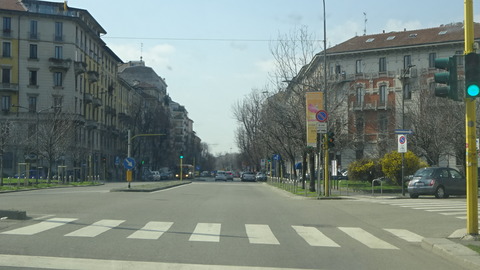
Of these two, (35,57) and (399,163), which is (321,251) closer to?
(399,163)

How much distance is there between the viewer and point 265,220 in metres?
16.3

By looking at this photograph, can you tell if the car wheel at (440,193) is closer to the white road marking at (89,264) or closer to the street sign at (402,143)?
the street sign at (402,143)

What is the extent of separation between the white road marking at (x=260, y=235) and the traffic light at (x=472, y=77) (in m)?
4.78

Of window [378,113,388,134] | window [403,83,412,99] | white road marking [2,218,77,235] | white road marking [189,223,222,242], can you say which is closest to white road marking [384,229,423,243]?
white road marking [189,223,222,242]

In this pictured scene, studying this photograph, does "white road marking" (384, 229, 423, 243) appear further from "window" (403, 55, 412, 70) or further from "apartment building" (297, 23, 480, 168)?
"window" (403, 55, 412, 70)

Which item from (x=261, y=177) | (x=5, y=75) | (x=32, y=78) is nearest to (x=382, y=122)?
(x=261, y=177)

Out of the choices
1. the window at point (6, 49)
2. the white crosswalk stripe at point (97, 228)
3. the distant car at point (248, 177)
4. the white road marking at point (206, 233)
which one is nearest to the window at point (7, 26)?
the window at point (6, 49)

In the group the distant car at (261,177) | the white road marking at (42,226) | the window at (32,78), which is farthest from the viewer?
the distant car at (261,177)

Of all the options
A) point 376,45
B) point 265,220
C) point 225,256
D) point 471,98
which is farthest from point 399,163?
point 376,45

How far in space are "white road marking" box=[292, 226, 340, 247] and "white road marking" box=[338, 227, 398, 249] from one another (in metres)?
0.69

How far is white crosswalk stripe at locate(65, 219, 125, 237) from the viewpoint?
12305 mm

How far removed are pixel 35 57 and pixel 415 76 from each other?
151ft

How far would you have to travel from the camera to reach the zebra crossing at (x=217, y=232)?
1186cm

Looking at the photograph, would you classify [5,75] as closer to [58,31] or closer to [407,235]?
[58,31]
